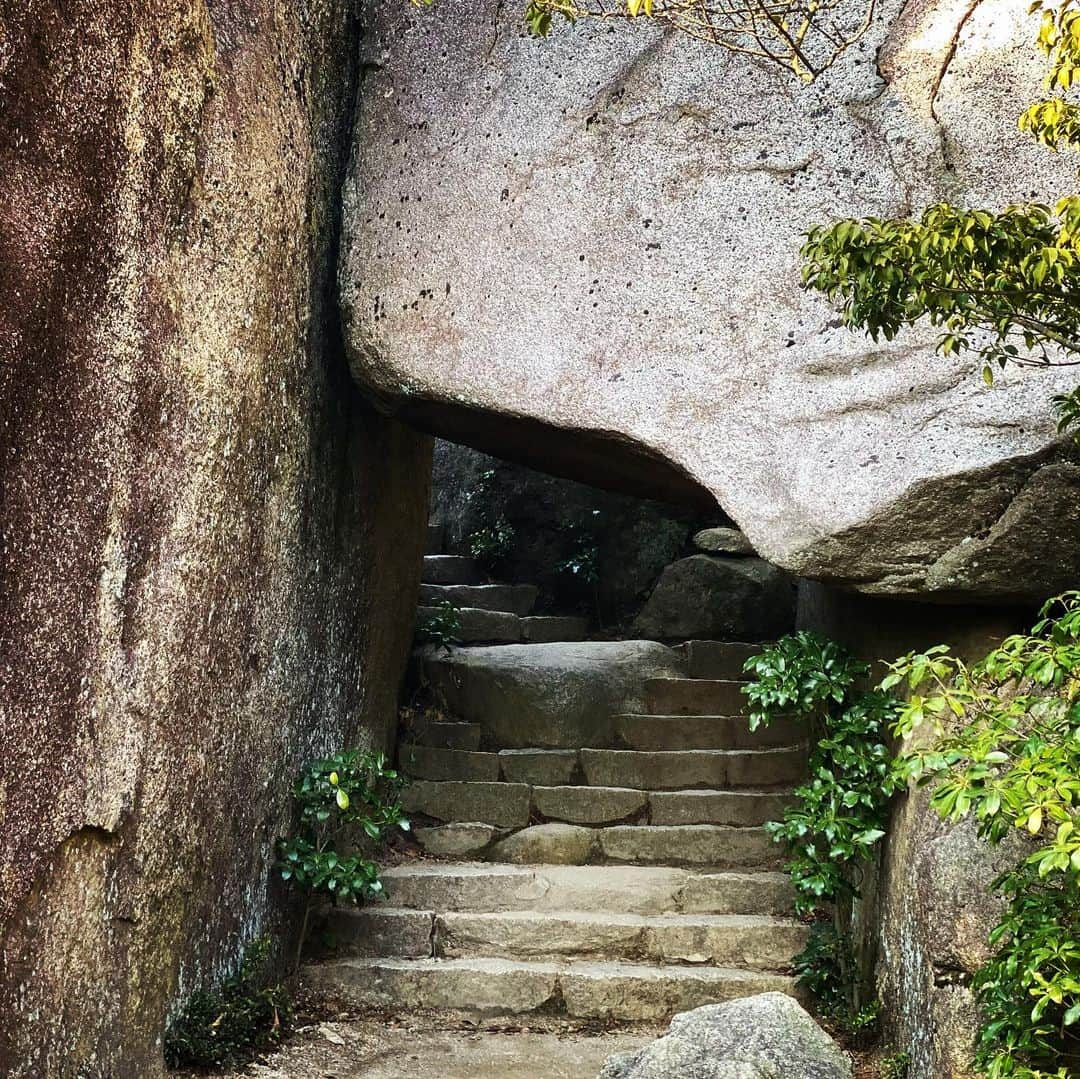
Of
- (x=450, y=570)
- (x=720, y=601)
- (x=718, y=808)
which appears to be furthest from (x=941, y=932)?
(x=450, y=570)

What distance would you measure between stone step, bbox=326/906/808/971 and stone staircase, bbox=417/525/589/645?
2.10 meters

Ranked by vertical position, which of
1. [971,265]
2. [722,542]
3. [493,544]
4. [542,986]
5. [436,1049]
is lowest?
[436,1049]

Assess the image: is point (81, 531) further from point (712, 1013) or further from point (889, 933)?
point (889, 933)

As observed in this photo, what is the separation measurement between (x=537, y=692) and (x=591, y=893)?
4.73 ft

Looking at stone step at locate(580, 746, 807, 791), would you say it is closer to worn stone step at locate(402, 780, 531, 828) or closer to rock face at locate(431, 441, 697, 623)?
worn stone step at locate(402, 780, 531, 828)

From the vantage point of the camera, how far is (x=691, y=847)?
195 inches

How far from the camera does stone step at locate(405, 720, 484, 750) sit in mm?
5676

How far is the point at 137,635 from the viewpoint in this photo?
9.89 ft

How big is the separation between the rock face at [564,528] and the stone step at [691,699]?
2.38m

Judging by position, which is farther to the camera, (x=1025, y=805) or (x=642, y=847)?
(x=642, y=847)

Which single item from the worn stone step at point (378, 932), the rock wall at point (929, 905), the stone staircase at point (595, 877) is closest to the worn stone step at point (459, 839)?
the stone staircase at point (595, 877)

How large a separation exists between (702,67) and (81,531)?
2.74 meters

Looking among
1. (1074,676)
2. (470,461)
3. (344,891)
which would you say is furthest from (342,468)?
(470,461)

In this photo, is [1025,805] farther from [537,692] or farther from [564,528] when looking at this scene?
[564,528]
